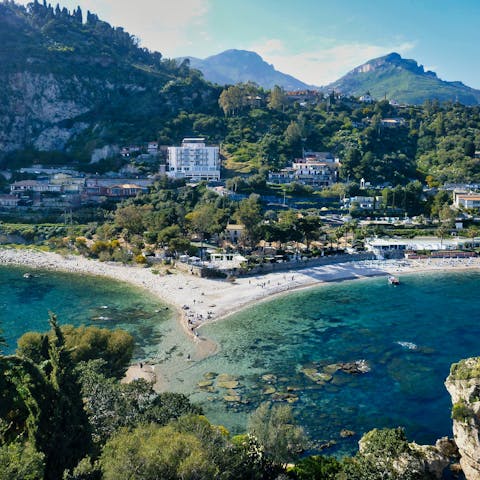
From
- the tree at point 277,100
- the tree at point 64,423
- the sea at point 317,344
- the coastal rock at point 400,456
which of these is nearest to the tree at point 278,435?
the coastal rock at point 400,456

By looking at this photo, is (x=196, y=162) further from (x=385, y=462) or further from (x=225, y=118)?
(x=385, y=462)

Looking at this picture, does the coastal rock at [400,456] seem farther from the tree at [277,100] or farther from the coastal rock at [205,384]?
the tree at [277,100]

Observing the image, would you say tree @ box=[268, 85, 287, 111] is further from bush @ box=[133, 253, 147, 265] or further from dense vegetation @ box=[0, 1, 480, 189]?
bush @ box=[133, 253, 147, 265]

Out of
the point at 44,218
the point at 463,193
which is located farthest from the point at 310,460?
the point at 463,193

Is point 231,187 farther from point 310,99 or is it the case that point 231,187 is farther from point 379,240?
point 310,99

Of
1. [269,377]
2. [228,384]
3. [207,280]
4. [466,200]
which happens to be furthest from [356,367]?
[466,200]

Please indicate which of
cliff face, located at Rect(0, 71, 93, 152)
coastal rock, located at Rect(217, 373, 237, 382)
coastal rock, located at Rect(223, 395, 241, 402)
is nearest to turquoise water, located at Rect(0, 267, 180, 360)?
coastal rock, located at Rect(217, 373, 237, 382)

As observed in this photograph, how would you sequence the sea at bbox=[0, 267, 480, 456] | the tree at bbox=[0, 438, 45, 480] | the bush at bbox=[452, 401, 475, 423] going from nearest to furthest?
the tree at bbox=[0, 438, 45, 480], the bush at bbox=[452, 401, 475, 423], the sea at bbox=[0, 267, 480, 456]
